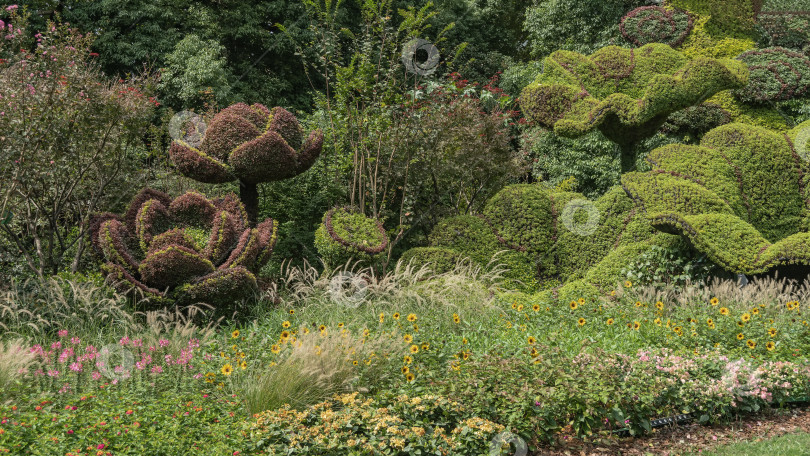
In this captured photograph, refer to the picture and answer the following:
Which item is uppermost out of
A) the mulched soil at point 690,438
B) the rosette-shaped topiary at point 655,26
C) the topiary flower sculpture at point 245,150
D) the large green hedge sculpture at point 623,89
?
the rosette-shaped topiary at point 655,26

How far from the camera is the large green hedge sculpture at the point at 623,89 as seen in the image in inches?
314

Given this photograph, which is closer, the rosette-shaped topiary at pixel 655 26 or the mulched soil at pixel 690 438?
the mulched soil at pixel 690 438

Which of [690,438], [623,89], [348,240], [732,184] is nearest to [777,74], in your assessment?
[623,89]

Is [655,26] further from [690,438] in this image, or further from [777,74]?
[690,438]

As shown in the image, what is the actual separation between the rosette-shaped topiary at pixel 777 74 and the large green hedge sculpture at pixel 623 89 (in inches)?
60.5

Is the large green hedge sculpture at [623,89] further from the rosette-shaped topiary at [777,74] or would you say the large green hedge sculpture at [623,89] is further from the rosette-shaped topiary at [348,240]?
the rosette-shaped topiary at [348,240]

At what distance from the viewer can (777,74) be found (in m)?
9.67

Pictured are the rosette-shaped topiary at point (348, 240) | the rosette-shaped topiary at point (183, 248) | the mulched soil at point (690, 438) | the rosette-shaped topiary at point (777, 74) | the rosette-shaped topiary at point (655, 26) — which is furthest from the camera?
the rosette-shaped topiary at point (655, 26)

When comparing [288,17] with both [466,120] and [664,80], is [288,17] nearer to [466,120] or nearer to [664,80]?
[466,120]

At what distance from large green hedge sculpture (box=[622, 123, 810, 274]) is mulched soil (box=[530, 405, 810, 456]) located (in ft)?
8.37

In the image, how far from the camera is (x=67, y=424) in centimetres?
367

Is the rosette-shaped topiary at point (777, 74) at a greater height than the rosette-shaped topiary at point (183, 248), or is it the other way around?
the rosette-shaped topiary at point (777, 74)

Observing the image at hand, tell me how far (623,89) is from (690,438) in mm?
5844

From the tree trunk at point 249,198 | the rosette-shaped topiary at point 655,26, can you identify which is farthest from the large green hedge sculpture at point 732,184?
the tree trunk at point 249,198
